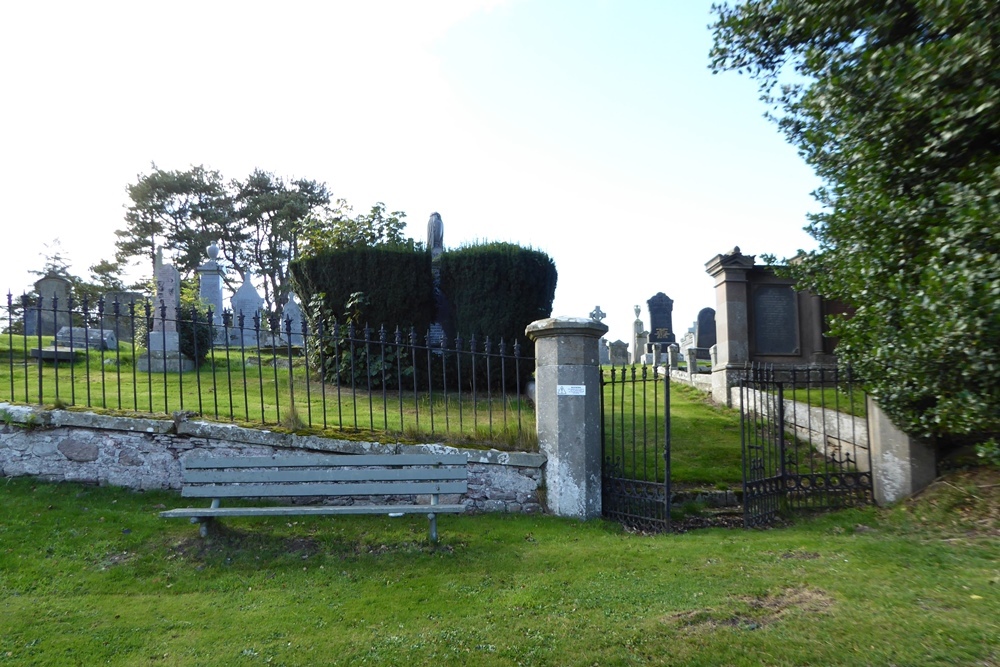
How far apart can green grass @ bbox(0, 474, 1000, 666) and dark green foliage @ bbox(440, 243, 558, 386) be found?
5.86 metres

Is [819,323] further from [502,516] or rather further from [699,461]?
[502,516]

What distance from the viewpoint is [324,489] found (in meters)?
5.85

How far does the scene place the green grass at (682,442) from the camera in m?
7.25

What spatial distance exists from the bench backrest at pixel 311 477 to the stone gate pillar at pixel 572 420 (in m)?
1.14

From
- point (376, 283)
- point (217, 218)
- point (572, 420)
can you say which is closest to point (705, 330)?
point (376, 283)

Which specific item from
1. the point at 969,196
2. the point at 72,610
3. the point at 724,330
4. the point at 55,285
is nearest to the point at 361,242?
the point at 724,330

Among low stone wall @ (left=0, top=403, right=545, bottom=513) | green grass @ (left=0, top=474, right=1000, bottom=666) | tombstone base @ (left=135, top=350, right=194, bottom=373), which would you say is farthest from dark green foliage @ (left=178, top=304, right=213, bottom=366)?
green grass @ (left=0, top=474, right=1000, bottom=666)

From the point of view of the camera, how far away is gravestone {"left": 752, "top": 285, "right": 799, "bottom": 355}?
12.8 m

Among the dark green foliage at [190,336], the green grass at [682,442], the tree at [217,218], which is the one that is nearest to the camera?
the green grass at [682,442]

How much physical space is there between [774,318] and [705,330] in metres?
9.32

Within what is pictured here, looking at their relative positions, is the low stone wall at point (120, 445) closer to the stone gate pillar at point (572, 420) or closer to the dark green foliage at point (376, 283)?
the stone gate pillar at point (572, 420)

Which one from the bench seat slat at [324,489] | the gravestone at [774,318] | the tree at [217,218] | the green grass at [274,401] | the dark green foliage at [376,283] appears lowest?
the bench seat slat at [324,489]

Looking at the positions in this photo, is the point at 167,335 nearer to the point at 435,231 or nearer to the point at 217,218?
the point at 435,231

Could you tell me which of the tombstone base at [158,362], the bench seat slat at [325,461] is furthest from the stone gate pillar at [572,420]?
the tombstone base at [158,362]
